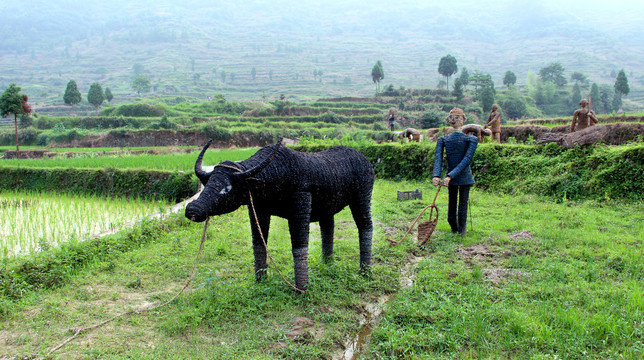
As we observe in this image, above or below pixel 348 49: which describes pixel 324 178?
below

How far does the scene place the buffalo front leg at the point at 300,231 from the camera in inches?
175

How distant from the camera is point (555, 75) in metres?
83.2

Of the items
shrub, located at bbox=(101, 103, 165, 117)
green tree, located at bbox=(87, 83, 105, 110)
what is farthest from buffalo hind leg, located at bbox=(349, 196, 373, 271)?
green tree, located at bbox=(87, 83, 105, 110)

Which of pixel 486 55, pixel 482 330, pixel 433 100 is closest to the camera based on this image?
pixel 482 330

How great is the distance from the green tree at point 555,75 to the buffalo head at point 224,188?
3668 inches

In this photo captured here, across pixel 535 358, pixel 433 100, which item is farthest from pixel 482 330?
pixel 433 100

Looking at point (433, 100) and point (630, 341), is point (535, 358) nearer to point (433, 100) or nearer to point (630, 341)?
point (630, 341)

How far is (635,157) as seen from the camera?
7711 mm

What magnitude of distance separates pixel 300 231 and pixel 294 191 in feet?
1.51

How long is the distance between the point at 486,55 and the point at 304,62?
83250mm

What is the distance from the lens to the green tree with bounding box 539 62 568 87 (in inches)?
3216

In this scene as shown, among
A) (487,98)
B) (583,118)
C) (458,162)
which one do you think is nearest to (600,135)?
(583,118)

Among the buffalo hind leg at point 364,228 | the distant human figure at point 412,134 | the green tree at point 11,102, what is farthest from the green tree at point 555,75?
the buffalo hind leg at point 364,228

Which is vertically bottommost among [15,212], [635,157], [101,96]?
[15,212]
